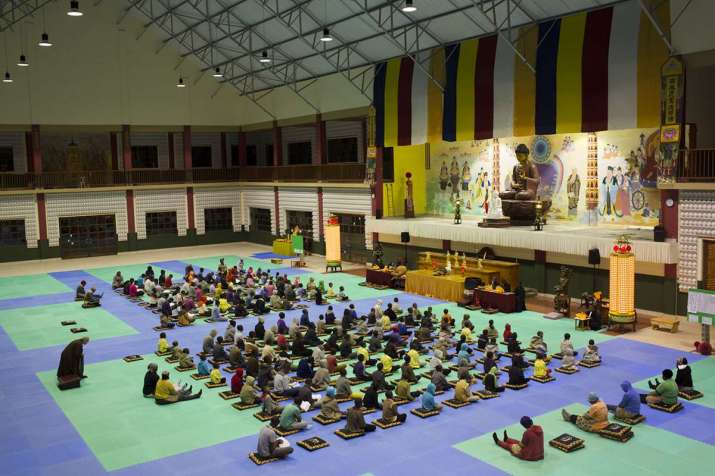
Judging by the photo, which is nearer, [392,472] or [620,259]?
[392,472]

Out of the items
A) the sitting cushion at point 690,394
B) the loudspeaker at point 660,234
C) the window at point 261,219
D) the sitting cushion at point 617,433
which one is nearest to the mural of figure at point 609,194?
the loudspeaker at point 660,234

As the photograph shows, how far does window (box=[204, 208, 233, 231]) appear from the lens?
48.3m

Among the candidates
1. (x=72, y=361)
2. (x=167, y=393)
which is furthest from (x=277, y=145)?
(x=167, y=393)

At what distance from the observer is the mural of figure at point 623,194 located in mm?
26953

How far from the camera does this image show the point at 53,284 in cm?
3356

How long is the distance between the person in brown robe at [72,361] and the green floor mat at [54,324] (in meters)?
4.59

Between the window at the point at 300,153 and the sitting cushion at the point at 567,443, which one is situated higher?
the window at the point at 300,153

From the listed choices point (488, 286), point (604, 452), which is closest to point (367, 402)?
point (604, 452)

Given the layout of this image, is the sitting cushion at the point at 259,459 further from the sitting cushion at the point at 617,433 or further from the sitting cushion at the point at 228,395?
the sitting cushion at the point at 617,433

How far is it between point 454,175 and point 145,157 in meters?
24.3

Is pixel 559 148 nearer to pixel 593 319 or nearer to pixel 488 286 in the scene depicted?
pixel 488 286

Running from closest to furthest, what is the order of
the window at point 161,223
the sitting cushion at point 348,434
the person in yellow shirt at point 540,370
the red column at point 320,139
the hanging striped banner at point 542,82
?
the sitting cushion at point 348,434 → the person in yellow shirt at point 540,370 → the hanging striped banner at point 542,82 → the red column at point 320,139 → the window at point 161,223

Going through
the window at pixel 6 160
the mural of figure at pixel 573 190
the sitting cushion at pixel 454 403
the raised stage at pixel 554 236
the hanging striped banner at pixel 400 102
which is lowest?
the sitting cushion at pixel 454 403

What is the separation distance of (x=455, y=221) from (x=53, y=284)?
1973 centimetres
